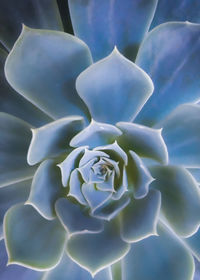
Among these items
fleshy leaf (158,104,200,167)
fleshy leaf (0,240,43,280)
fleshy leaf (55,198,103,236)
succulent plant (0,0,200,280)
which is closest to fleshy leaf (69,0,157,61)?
succulent plant (0,0,200,280)

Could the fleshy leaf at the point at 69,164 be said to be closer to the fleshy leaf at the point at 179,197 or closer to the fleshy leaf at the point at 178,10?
the fleshy leaf at the point at 179,197

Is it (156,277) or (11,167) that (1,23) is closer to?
(11,167)

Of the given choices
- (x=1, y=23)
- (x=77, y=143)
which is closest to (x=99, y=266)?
(x=77, y=143)

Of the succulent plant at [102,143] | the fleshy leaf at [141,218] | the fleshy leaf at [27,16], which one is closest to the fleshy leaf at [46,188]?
the succulent plant at [102,143]

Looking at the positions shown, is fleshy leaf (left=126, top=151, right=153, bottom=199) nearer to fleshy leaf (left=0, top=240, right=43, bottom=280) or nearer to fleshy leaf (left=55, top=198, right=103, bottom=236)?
fleshy leaf (left=55, top=198, right=103, bottom=236)

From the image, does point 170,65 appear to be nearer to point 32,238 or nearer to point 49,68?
point 49,68

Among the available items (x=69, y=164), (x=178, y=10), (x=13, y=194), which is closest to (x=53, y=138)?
(x=69, y=164)
